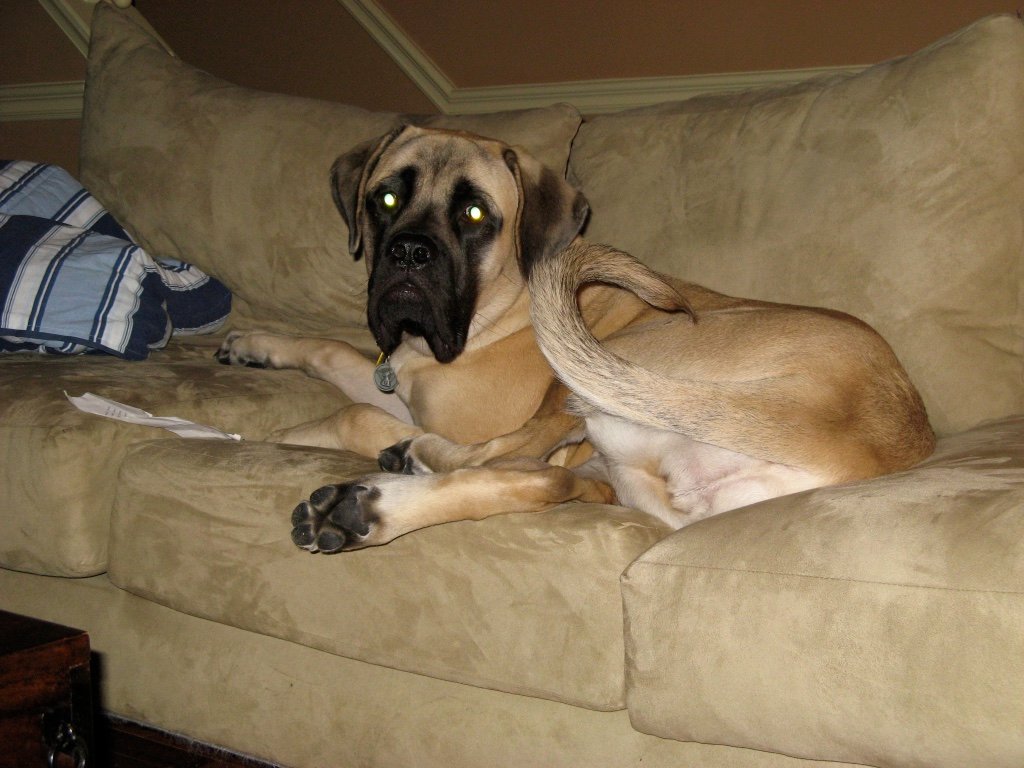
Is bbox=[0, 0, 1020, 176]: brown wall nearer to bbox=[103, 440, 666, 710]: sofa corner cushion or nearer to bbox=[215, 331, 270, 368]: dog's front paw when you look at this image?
bbox=[215, 331, 270, 368]: dog's front paw

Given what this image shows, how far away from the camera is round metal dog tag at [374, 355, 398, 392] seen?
277cm

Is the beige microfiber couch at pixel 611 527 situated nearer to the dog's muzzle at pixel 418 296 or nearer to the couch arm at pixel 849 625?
the couch arm at pixel 849 625

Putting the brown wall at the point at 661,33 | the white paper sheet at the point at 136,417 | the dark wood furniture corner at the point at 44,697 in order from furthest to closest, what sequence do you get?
the brown wall at the point at 661,33 → the white paper sheet at the point at 136,417 → the dark wood furniture corner at the point at 44,697

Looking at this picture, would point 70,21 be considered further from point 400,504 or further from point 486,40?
point 400,504

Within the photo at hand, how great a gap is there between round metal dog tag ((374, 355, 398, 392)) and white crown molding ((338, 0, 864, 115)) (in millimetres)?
2174

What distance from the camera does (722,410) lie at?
1.73 meters

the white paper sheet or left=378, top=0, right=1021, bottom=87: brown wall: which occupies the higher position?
left=378, top=0, right=1021, bottom=87: brown wall

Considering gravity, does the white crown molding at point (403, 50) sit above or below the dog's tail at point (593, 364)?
above

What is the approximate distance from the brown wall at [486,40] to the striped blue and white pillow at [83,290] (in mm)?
2252

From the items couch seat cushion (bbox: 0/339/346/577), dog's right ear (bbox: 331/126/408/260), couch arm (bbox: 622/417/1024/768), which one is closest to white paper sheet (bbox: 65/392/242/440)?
couch seat cushion (bbox: 0/339/346/577)

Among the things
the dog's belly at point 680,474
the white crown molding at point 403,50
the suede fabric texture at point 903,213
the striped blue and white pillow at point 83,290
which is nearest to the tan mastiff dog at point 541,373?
the dog's belly at point 680,474

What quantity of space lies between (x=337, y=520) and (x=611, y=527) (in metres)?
0.55

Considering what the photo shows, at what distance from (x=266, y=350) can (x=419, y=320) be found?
2.36ft

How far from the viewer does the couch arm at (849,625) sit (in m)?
1.28
